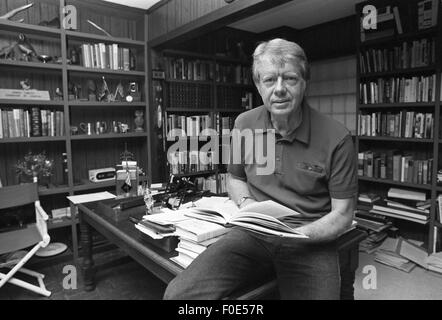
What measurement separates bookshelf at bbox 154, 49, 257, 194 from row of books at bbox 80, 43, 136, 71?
341 millimetres

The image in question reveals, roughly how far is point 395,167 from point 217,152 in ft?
6.51

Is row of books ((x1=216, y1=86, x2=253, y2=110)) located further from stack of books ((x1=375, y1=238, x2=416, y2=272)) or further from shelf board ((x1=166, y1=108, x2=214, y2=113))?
stack of books ((x1=375, y1=238, x2=416, y2=272))

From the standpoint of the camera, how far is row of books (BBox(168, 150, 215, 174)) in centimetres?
377

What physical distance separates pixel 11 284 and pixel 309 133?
255 centimetres

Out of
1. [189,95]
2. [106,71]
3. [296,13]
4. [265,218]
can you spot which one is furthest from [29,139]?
[296,13]

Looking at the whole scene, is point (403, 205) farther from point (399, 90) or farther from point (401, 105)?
point (399, 90)

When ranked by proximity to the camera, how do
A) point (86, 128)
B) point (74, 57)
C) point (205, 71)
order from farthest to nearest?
point (205, 71) → point (86, 128) → point (74, 57)

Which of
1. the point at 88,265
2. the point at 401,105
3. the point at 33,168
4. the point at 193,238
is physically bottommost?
the point at 88,265

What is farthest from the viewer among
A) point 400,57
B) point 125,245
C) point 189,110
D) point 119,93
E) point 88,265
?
point 189,110

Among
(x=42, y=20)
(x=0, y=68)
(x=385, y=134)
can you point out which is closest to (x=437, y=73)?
(x=385, y=134)

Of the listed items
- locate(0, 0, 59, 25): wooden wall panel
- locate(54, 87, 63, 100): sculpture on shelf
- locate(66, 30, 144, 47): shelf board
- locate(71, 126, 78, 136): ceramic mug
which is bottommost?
locate(71, 126, 78, 136): ceramic mug

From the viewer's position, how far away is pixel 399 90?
3213mm

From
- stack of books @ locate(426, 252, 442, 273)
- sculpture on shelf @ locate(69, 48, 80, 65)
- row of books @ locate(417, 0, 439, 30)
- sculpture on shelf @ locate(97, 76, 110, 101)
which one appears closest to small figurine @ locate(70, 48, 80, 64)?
sculpture on shelf @ locate(69, 48, 80, 65)
